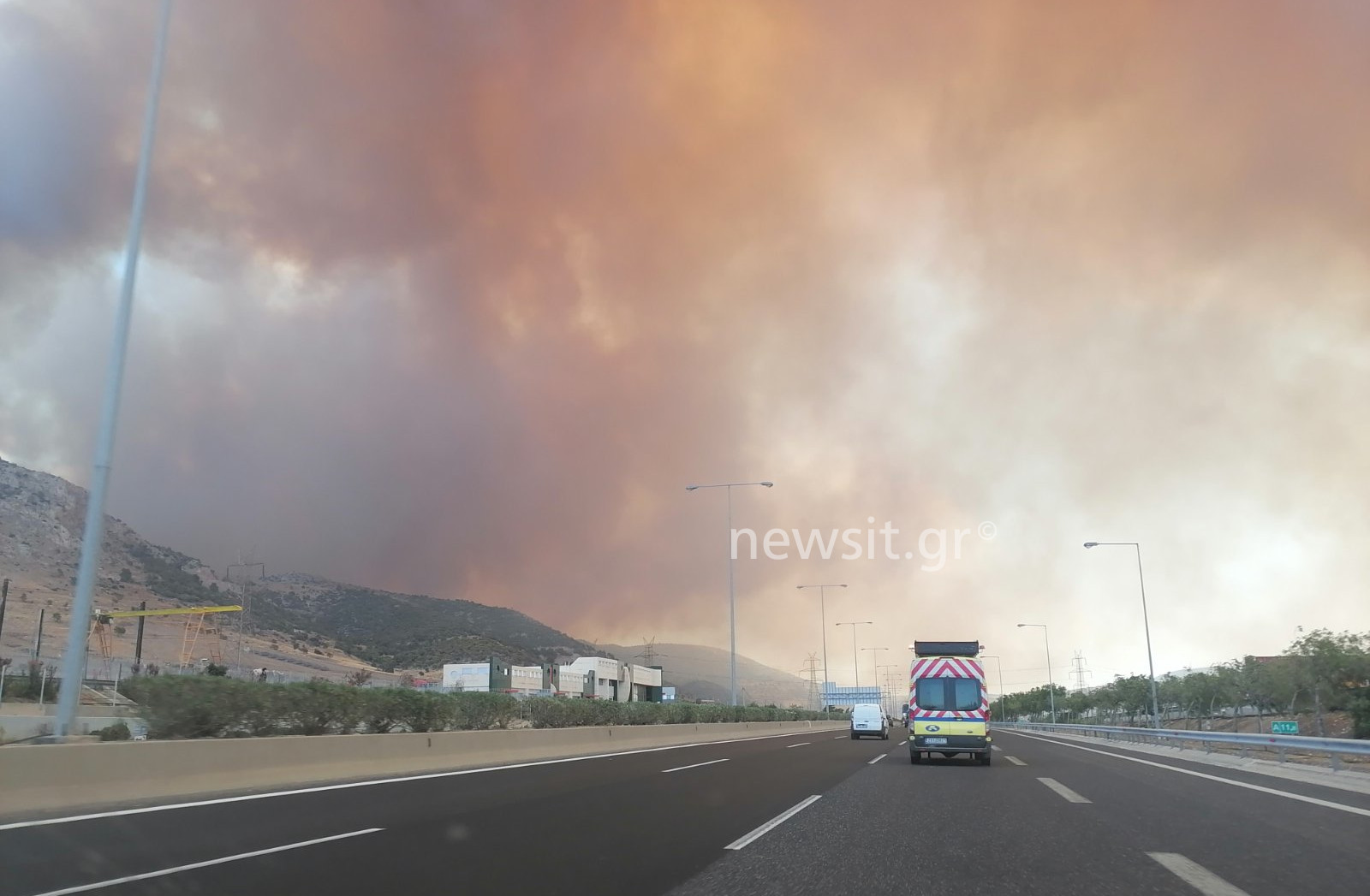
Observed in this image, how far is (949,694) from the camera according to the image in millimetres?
23703

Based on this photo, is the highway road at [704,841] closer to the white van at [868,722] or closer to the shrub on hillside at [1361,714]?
the white van at [868,722]

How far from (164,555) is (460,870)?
145 meters

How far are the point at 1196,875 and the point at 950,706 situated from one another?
16669 mm

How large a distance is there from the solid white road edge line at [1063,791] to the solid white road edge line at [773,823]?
380cm

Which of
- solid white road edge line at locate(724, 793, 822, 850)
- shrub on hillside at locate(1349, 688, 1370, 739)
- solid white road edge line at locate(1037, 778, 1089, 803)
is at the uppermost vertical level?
solid white road edge line at locate(724, 793, 822, 850)

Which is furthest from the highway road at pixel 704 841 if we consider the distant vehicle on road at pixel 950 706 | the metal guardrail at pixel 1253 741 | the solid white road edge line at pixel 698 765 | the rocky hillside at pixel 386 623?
the rocky hillside at pixel 386 623

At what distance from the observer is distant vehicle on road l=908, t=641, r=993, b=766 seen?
23.1 metres

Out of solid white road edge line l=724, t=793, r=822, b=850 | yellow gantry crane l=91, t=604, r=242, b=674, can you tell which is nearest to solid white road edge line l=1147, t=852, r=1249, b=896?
solid white road edge line l=724, t=793, r=822, b=850

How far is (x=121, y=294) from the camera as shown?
14367 mm

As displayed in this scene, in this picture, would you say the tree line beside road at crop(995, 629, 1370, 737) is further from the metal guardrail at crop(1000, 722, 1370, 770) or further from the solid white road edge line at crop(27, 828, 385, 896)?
the solid white road edge line at crop(27, 828, 385, 896)

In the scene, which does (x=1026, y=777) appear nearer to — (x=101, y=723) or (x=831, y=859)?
(x=831, y=859)

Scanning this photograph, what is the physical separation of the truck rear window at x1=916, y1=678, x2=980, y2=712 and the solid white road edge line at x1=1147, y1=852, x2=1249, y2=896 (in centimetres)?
1540

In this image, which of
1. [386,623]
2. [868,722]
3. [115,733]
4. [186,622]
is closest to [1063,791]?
[115,733]

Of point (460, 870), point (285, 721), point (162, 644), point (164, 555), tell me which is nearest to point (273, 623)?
point (162, 644)
